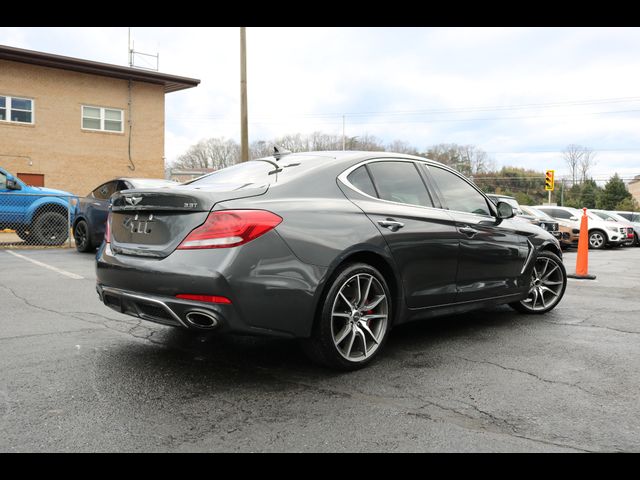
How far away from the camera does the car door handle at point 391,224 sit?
4.09 m

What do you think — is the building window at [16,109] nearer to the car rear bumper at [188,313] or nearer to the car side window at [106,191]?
the car side window at [106,191]

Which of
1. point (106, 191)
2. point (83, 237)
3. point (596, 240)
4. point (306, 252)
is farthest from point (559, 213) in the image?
point (306, 252)

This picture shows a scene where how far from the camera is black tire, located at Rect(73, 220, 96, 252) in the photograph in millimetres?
11578

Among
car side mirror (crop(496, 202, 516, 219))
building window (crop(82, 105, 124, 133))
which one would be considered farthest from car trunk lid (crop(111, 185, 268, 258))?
building window (crop(82, 105, 124, 133))

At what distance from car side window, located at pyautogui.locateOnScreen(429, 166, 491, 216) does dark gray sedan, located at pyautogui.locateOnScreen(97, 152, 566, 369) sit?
0.02 metres

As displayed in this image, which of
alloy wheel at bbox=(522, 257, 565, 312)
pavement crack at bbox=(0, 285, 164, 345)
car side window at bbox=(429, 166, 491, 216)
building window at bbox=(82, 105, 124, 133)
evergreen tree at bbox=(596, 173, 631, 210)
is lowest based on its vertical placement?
pavement crack at bbox=(0, 285, 164, 345)

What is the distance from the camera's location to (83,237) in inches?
470

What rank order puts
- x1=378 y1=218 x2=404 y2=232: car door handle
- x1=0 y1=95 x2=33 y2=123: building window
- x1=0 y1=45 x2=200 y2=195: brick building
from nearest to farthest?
x1=378 y1=218 x2=404 y2=232: car door handle → x1=0 y1=95 x2=33 y2=123: building window → x1=0 y1=45 x2=200 y2=195: brick building

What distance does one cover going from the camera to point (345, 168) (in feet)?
13.8

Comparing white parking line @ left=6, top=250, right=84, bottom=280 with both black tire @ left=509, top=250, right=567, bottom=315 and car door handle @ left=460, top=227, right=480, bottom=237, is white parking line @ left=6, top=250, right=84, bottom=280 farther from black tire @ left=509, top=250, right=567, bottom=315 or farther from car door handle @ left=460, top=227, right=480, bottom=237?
black tire @ left=509, top=250, right=567, bottom=315

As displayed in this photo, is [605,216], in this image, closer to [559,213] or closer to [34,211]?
[559,213]

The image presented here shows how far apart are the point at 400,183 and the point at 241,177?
4.28 ft
